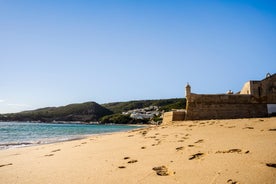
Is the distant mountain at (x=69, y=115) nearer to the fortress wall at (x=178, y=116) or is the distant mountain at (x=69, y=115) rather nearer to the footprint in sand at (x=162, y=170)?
the fortress wall at (x=178, y=116)

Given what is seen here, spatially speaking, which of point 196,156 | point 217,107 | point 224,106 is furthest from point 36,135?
point 196,156

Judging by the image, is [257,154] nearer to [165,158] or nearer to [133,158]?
[165,158]

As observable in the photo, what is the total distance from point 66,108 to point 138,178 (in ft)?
438

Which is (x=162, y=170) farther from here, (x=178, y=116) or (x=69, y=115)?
(x=69, y=115)

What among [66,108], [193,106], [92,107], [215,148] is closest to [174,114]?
[193,106]

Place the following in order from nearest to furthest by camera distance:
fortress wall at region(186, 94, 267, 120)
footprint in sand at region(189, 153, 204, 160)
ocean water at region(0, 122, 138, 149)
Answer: footprint in sand at region(189, 153, 204, 160), ocean water at region(0, 122, 138, 149), fortress wall at region(186, 94, 267, 120)

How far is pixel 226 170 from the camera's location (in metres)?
2.74

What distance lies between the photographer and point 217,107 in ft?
49.5

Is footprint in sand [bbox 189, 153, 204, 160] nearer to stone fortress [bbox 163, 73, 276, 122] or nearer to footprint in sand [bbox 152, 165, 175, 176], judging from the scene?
footprint in sand [bbox 152, 165, 175, 176]

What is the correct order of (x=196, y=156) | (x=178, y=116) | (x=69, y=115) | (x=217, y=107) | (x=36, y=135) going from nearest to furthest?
(x=196, y=156)
(x=217, y=107)
(x=178, y=116)
(x=36, y=135)
(x=69, y=115)

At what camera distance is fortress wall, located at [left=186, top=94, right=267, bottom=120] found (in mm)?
15000

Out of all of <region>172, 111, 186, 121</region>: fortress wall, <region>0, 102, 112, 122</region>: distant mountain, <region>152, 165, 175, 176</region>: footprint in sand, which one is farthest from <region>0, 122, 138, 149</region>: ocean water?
<region>0, 102, 112, 122</region>: distant mountain

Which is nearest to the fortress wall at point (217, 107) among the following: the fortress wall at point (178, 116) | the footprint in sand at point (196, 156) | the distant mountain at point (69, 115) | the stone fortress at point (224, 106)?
the stone fortress at point (224, 106)

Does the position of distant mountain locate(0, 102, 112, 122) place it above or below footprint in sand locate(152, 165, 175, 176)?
below
